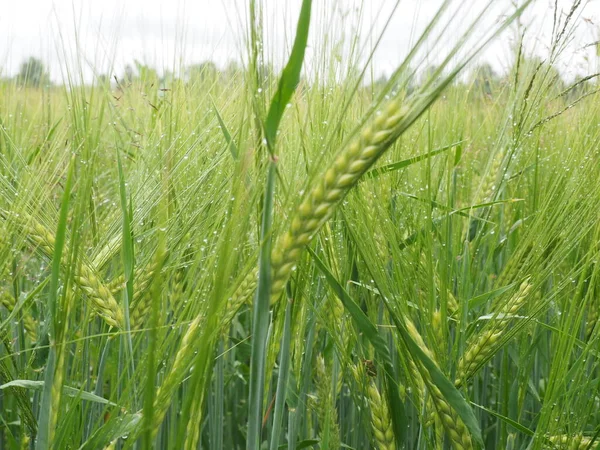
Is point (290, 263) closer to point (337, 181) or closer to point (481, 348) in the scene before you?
point (337, 181)

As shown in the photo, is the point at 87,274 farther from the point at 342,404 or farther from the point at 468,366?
the point at 342,404

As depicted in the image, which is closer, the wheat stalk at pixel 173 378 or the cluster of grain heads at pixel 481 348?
the wheat stalk at pixel 173 378

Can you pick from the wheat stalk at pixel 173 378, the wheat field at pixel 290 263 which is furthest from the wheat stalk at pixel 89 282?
the wheat stalk at pixel 173 378

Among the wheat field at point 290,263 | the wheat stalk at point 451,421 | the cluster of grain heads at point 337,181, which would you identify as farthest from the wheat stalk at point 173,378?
the wheat stalk at point 451,421

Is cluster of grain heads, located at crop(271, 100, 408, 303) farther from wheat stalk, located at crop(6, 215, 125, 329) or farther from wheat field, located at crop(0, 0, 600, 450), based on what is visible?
wheat stalk, located at crop(6, 215, 125, 329)

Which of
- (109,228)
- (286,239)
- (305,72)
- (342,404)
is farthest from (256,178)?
(342,404)

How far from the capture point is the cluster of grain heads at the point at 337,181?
0.61m

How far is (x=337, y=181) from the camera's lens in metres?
0.61

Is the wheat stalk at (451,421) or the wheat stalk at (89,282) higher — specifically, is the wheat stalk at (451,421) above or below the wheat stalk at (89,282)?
below

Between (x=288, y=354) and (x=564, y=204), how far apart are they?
474mm

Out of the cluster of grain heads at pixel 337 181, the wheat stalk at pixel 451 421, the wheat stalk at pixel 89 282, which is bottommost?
the wheat stalk at pixel 451 421

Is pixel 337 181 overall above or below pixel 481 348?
above

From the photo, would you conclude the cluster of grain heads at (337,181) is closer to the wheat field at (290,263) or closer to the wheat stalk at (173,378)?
the wheat field at (290,263)

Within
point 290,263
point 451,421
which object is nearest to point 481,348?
point 451,421
